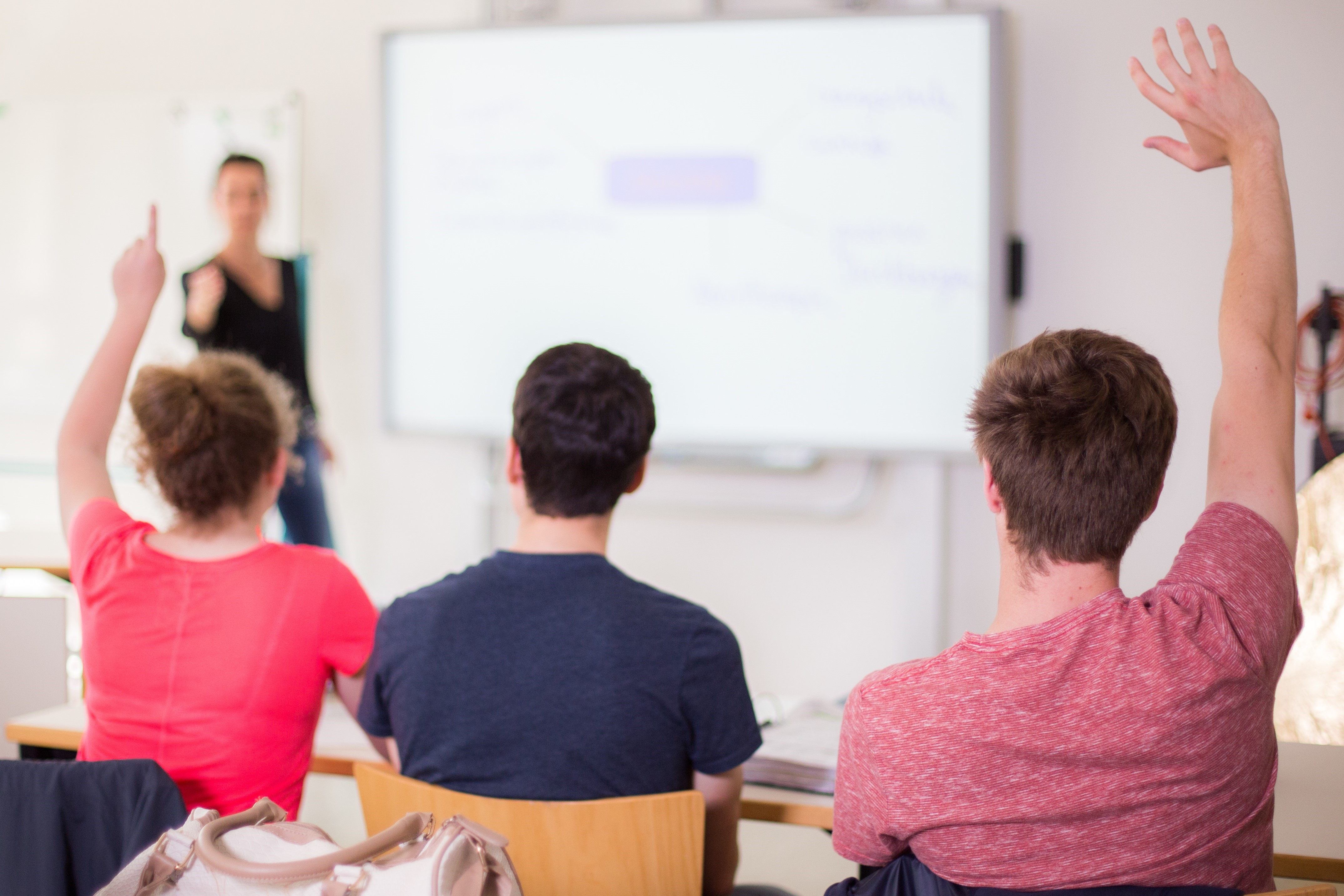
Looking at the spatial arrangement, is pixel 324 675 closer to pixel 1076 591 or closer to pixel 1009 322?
pixel 1076 591

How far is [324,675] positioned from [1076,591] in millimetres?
916

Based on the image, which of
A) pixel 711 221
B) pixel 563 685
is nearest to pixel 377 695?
pixel 563 685

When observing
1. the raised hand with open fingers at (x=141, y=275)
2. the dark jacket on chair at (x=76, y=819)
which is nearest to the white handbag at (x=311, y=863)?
the dark jacket on chair at (x=76, y=819)

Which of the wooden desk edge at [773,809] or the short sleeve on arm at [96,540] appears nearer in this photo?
the wooden desk edge at [773,809]

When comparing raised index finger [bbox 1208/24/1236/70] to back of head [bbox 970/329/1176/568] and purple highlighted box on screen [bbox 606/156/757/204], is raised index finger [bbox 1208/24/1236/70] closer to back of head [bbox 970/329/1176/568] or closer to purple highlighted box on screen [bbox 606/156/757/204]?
back of head [bbox 970/329/1176/568]

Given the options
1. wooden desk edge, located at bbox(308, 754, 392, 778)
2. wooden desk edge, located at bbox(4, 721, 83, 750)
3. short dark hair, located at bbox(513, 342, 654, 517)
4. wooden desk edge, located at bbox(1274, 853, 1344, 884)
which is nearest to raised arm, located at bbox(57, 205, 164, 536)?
wooden desk edge, located at bbox(4, 721, 83, 750)

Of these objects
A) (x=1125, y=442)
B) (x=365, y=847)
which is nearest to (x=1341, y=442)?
(x=1125, y=442)

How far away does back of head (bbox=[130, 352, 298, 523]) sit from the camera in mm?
1341

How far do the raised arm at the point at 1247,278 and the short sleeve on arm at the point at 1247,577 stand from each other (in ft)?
0.11

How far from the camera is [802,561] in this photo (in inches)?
108

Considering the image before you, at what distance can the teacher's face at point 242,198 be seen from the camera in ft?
9.45

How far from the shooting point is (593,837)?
107 cm

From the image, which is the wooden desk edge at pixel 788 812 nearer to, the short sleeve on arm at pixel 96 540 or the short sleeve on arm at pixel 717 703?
the short sleeve on arm at pixel 717 703

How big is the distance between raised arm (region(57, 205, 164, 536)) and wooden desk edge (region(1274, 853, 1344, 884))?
1500mm
